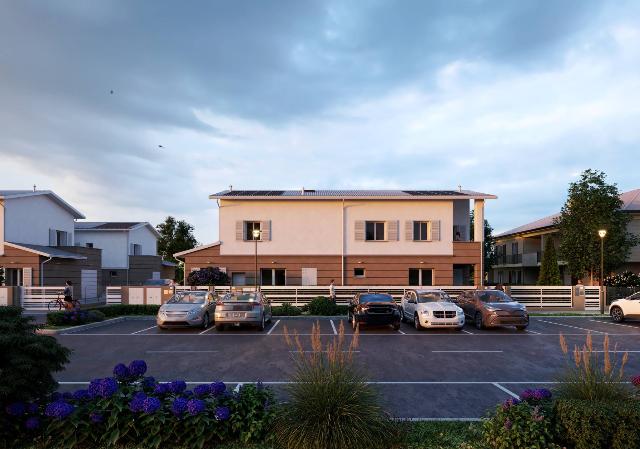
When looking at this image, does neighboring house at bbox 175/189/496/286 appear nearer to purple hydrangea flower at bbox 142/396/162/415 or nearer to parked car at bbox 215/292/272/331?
parked car at bbox 215/292/272/331

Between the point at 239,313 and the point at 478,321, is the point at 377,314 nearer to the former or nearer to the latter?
the point at 478,321

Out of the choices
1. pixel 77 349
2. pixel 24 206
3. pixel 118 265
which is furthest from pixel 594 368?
pixel 118 265

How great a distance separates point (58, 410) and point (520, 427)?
17.5 ft

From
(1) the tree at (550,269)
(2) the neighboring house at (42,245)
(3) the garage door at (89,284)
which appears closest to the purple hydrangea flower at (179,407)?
(2) the neighboring house at (42,245)

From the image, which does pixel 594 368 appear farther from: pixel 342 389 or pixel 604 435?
pixel 342 389

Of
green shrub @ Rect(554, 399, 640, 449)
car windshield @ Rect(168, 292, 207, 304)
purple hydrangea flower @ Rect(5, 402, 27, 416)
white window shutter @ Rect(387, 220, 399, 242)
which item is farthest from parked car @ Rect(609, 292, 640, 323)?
purple hydrangea flower @ Rect(5, 402, 27, 416)

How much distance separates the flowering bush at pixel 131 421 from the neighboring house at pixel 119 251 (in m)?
38.7

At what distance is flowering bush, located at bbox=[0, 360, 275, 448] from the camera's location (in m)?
5.07

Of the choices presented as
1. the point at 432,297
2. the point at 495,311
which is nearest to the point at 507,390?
the point at 495,311

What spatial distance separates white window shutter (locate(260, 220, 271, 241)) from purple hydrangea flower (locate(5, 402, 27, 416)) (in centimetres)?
2269

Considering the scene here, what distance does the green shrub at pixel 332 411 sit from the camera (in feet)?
15.7

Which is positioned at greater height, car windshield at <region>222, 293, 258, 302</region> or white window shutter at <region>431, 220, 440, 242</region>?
white window shutter at <region>431, 220, 440, 242</region>

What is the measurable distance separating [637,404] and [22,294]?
29.7 meters

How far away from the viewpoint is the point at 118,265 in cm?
4100
